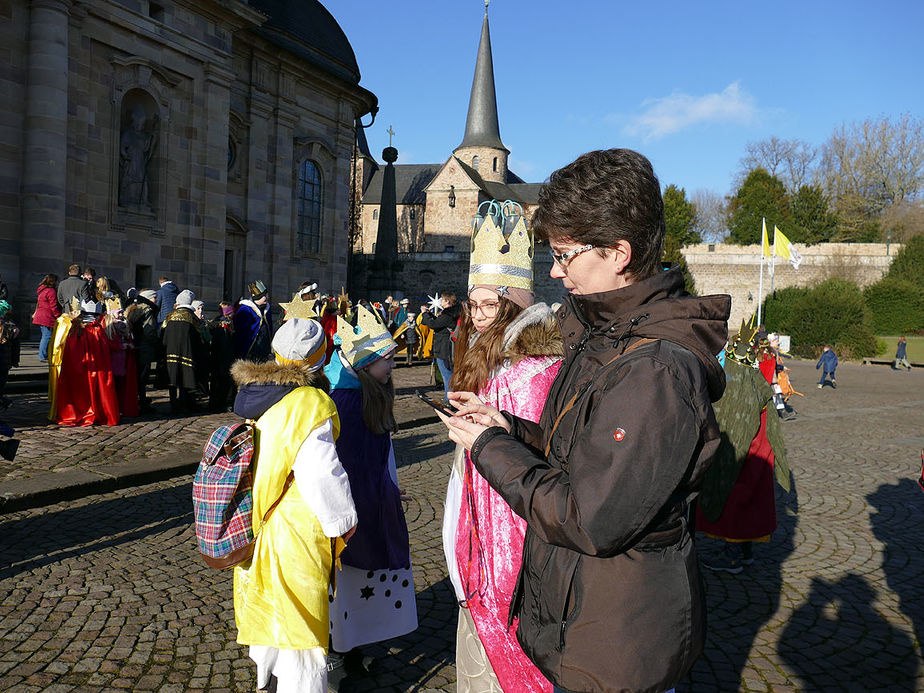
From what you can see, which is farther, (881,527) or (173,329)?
Result: (173,329)

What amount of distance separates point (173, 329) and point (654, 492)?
954 centimetres

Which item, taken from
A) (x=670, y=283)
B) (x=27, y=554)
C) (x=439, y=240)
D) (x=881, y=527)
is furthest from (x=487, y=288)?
(x=439, y=240)

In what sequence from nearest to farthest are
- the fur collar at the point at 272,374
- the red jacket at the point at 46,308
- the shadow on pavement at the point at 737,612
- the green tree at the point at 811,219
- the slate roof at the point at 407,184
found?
the fur collar at the point at 272,374 → the shadow on pavement at the point at 737,612 → the red jacket at the point at 46,308 → the green tree at the point at 811,219 → the slate roof at the point at 407,184

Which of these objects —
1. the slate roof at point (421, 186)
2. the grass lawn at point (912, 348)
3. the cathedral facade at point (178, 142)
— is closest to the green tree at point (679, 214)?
the slate roof at point (421, 186)

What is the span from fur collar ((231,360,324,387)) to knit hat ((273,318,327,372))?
0.13 ft

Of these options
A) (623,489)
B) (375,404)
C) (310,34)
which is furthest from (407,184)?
(623,489)

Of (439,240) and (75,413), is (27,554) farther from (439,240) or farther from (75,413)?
(439,240)

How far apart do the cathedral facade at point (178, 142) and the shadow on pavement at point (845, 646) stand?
14.9 metres

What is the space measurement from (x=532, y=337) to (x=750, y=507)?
11.1 feet

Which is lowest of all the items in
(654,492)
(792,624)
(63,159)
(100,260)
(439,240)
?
(792,624)

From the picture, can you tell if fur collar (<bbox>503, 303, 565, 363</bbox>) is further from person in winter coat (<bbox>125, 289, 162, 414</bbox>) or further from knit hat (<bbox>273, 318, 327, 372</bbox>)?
person in winter coat (<bbox>125, 289, 162, 414</bbox>)

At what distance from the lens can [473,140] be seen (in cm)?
6562

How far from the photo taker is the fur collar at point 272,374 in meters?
2.88

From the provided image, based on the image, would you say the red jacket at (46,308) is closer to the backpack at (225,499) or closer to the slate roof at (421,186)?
the backpack at (225,499)
